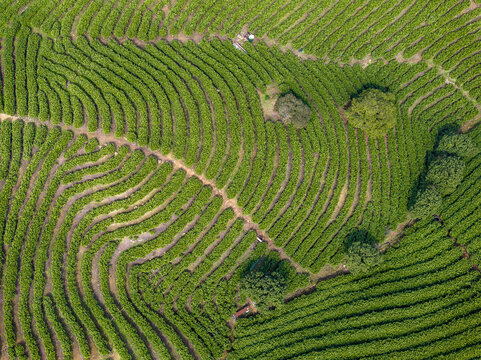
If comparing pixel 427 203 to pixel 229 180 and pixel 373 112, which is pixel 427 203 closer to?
pixel 373 112

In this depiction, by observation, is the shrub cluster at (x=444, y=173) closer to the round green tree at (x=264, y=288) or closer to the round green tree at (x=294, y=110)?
the round green tree at (x=294, y=110)

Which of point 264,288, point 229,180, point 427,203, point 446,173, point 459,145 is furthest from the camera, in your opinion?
point 229,180

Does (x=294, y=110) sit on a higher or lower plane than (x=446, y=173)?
higher

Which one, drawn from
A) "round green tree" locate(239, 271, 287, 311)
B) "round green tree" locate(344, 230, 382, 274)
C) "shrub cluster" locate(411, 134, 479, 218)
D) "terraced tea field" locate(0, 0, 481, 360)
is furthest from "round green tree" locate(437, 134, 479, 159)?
"round green tree" locate(239, 271, 287, 311)

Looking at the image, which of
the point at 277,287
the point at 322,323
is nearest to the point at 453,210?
the point at 322,323

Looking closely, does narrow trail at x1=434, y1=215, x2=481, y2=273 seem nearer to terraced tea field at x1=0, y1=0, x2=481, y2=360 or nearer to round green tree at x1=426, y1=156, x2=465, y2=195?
terraced tea field at x1=0, y1=0, x2=481, y2=360

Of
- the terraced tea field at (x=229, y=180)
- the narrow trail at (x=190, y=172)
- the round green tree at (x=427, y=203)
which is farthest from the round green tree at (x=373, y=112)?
the narrow trail at (x=190, y=172)

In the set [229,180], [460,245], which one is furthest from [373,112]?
[460,245]

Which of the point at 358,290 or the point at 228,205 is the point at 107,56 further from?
the point at 358,290
